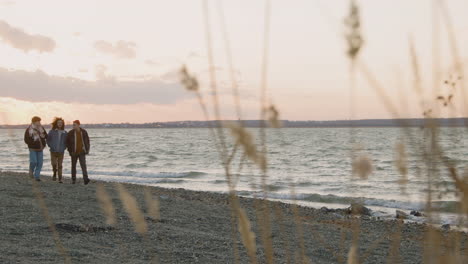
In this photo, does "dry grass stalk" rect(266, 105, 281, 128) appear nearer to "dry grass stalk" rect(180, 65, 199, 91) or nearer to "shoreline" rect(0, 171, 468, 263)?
"dry grass stalk" rect(180, 65, 199, 91)

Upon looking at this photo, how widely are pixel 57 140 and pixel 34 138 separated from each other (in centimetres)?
110

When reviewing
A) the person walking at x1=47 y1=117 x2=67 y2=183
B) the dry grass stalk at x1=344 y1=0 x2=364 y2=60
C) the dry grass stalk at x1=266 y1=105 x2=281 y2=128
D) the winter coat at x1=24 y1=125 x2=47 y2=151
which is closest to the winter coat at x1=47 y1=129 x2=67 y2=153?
the person walking at x1=47 y1=117 x2=67 y2=183

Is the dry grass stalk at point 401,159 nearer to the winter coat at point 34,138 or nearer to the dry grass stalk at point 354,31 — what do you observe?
the dry grass stalk at point 354,31

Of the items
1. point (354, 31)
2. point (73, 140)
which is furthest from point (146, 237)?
point (73, 140)

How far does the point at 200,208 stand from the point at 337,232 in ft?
9.41

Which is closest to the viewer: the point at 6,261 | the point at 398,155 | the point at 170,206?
the point at 398,155

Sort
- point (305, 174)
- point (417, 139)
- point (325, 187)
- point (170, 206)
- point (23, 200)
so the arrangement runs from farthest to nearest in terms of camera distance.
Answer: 1. point (305, 174)
2. point (325, 187)
3. point (170, 206)
4. point (23, 200)
5. point (417, 139)

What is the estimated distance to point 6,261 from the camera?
514 cm

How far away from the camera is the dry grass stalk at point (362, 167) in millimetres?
1263

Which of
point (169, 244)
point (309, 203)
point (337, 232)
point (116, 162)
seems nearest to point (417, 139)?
point (169, 244)

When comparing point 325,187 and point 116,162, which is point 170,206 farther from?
point 116,162

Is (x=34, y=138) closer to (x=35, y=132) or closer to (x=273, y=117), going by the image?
(x=35, y=132)

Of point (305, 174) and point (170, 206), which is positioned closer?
point (170, 206)

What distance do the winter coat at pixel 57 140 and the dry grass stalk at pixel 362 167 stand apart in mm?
12388
